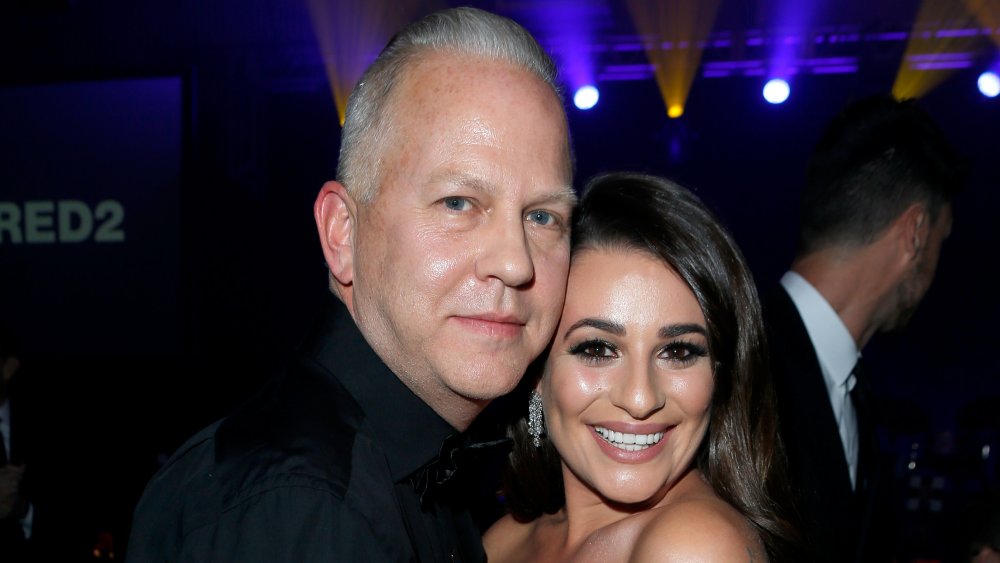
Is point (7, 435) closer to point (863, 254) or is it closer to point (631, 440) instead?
point (631, 440)

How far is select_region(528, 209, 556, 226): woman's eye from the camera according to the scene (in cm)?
155

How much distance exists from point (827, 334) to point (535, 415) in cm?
121

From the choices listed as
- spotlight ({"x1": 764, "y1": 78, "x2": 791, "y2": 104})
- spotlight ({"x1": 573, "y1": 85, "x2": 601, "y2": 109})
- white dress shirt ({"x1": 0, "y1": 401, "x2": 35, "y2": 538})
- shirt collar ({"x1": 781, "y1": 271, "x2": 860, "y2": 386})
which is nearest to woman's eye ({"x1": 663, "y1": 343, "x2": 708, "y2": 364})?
shirt collar ({"x1": 781, "y1": 271, "x2": 860, "y2": 386})

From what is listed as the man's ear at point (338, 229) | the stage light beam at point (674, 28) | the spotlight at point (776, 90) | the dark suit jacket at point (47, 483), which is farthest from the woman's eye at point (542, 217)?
the spotlight at point (776, 90)

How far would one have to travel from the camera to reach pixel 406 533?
127cm

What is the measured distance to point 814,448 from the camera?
249cm

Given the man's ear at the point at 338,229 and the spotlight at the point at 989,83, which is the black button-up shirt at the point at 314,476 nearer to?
the man's ear at the point at 338,229

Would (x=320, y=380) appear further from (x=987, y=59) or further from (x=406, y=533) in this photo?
(x=987, y=59)

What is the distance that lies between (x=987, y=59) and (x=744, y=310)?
519cm

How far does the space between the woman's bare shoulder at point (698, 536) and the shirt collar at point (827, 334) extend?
1.12 meters

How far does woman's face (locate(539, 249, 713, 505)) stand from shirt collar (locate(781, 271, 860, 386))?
1027mm

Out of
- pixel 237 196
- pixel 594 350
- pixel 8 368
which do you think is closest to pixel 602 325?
pixel 594 350

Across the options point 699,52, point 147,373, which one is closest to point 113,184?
point 147,373

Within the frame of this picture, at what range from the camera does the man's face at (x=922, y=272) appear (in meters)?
2.93
